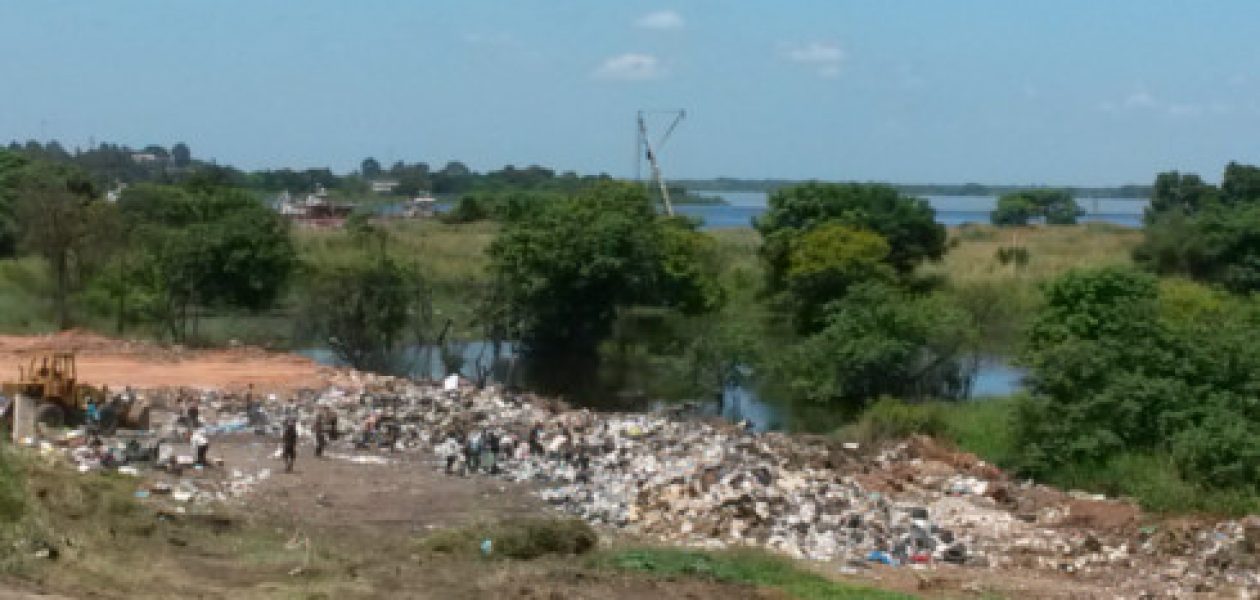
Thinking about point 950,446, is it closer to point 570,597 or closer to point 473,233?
point 570,597

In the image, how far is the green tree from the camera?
48.7 meters

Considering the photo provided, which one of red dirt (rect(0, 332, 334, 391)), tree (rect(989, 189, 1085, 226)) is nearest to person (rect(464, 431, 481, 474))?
red dirt (rect(0, 332, 334, 391))

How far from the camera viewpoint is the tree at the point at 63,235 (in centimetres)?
3809

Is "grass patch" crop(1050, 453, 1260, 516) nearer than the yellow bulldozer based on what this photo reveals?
Yes

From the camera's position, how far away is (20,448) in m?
16.9

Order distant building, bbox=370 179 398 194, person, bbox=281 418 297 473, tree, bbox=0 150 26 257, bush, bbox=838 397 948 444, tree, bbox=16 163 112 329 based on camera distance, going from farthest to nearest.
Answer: distant building, bbox=370 179 398 194
tree, bbox=0 150 26 257
tree, bbox=16 163 112 329
bush, bbox=838 397 948 444
person, bbox=281 418 297 473

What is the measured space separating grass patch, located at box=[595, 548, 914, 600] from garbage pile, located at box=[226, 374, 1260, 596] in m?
2.05

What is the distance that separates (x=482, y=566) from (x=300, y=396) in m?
13.5

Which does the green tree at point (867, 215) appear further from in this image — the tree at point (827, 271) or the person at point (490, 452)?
the person at point (490, 452)

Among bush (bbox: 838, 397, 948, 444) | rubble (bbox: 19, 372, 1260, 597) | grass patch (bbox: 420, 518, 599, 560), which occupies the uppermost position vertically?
grass patch (bbox: 420, 518, 599, 560)

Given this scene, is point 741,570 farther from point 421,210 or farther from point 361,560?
point 421,210

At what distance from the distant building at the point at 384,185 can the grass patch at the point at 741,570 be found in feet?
428

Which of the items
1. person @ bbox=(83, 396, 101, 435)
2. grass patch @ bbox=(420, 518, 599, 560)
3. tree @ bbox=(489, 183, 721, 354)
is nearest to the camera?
grass patch @ bbox=(420, 518, 599, 560)

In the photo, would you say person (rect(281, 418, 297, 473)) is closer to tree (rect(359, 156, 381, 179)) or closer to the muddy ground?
the muddy ground
